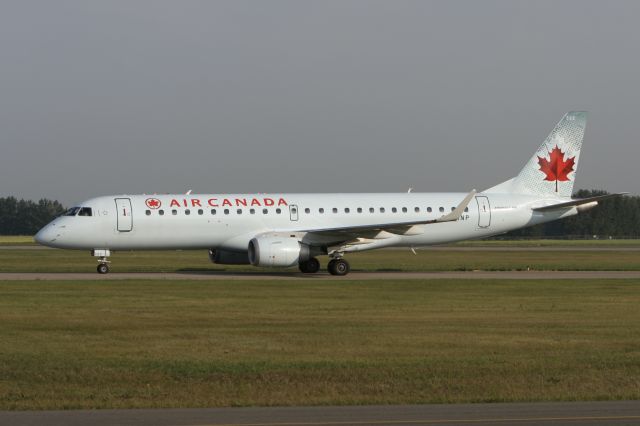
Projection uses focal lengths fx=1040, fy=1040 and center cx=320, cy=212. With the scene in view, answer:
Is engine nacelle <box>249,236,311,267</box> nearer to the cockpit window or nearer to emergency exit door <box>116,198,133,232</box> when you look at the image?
emergency exit door <box>116,198,133,232</box>

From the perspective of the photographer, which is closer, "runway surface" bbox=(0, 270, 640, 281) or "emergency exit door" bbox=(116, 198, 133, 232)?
"runway surface" bbox=(0, 270, 640, 281)

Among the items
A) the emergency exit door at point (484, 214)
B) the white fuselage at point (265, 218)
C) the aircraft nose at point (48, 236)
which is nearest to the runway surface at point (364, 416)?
the white fuselage at point (265, 218)

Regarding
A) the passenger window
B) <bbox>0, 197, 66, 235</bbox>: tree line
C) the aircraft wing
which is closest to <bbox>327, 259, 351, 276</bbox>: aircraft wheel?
the aircraft wing

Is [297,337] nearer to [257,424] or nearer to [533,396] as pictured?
[533,396]

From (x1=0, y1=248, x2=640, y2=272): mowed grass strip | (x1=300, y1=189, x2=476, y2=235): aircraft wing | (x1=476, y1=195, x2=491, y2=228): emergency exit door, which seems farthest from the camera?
(x1=0, y1=248, x2=640, y2=272): mowed grass strip

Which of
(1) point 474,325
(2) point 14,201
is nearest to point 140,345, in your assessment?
(1) point 474,325

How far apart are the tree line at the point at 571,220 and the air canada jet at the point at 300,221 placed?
3436 inches

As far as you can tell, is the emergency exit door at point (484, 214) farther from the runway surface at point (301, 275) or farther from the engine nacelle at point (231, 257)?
the engine nacelle at point (231, 257)

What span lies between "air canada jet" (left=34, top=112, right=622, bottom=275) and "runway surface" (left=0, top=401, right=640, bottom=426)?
25603 mm

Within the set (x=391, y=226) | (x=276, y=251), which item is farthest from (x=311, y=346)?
(x=391, y=226)

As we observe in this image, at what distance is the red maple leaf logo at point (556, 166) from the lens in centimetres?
4544

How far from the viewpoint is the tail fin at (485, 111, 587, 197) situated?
45156 mm

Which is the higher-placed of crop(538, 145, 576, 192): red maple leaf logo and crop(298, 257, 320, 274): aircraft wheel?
crop(538, 145, 576, 192): red maple leaf logo

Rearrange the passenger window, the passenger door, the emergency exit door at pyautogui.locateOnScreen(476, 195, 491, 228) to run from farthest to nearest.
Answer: the emergency exit door at pyautogui.locateOnScreen(476, 195, 491, 228) → the passenger door → the passenger window
